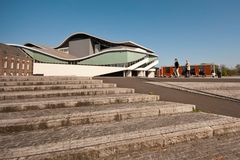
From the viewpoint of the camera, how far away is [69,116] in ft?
8.74

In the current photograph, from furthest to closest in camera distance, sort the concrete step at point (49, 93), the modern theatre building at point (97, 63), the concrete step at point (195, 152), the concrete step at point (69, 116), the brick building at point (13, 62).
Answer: the modern theatre building at point (97, 63)
the brick building at point (13, 62)
the concrete step at point (49, 93)
the concrete step at point (69, 116)
the concrete step at point (195, 152)

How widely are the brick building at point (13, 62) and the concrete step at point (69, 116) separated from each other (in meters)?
52.6

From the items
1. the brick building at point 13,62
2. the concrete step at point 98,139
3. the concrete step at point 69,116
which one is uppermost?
the brick building at point 13,62

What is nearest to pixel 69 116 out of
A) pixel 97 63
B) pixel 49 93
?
pixel 49 93

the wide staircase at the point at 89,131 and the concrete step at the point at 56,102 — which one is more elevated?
the concrete step at the point at 56,102

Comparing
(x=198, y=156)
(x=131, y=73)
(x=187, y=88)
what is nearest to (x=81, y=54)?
(x=131, y=73)

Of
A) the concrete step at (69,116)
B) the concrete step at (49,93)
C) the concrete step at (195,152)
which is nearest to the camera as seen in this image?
the concrete step at (195,152)

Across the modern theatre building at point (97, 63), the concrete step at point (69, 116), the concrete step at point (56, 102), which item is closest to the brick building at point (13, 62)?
the modern theatre building at point (97, 63)

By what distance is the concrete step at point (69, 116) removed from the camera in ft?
7.77

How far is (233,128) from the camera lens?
2781 millimetres

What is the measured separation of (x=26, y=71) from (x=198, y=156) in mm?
61586

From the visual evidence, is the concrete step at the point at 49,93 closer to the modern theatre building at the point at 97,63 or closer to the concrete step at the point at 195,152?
the concrete step at the point at 195,152

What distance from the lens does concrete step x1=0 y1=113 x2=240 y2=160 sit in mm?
1738

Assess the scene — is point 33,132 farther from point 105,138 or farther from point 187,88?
point 187,88
